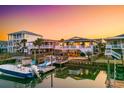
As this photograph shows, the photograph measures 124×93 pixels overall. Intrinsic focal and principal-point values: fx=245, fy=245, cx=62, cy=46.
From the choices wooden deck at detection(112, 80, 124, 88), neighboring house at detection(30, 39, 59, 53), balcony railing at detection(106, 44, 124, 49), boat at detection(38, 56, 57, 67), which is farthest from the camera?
boat at detection(38, 56, 57, 67)

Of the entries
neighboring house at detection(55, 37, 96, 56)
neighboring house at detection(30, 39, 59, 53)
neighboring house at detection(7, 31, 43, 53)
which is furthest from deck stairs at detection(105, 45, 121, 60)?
neighboring house at detection(7, 31, 43, 53)

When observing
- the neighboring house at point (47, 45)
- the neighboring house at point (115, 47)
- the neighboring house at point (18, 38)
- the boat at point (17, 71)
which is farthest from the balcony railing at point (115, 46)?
the boat at point (17, 71)

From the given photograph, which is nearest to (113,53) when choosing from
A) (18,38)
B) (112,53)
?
(112,53)

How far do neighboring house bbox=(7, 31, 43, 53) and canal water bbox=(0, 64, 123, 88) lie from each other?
490 mm

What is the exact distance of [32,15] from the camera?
13.0 feet

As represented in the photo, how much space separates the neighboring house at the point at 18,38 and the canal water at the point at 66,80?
49 centimetres

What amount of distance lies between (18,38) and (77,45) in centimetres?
95

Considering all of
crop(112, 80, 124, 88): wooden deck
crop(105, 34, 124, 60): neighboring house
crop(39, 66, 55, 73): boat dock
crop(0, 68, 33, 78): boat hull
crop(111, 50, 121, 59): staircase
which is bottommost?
crop(112, 80, 124, 88): wooden deck

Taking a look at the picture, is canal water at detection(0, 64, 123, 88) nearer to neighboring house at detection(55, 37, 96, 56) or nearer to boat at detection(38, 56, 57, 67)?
boat at detection(38, 56, 57, 67)

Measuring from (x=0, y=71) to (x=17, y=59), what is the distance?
1.11 ft

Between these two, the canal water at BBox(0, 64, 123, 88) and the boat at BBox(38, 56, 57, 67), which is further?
the boat at BBox(38, 56, 57, 67)

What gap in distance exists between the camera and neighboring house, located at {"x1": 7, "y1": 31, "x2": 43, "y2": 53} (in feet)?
12.7

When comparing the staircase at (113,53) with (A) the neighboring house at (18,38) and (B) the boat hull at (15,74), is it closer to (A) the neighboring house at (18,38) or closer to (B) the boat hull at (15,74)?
(A) the neighboring house at (18,38)
